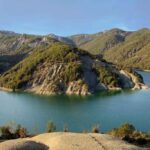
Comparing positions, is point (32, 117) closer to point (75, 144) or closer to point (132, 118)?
point (132, 118)

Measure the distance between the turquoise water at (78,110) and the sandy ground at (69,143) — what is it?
5634 cm

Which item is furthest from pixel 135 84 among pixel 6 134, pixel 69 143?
pixel 69 143

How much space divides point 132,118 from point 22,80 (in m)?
101

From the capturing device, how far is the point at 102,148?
2873 centimetres

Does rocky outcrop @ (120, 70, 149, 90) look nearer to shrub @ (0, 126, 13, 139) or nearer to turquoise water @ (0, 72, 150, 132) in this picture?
turquoise water @ (0, 72, 150, 132)

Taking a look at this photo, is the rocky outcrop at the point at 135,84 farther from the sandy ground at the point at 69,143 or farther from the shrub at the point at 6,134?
the sandy ground at the point at 69,143

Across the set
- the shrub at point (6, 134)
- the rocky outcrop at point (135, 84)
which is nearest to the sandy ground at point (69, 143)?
the shrub at point (6, 134)

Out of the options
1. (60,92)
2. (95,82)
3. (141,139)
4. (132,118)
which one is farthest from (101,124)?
(95,82)

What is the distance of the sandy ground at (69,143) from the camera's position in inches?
1149

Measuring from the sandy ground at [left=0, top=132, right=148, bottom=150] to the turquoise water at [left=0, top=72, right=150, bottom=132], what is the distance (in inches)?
2218

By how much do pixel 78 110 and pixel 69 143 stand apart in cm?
9536

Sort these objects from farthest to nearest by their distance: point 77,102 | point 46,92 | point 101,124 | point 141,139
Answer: point 46,92
point 77,102
point 101,124
point 141,139

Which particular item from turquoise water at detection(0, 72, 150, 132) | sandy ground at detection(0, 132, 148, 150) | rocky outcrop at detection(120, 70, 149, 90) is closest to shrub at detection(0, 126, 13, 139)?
sandy ground at detection(0, 132, 148, 150)

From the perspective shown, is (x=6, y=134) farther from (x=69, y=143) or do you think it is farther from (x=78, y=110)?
(x=78, y=110)
